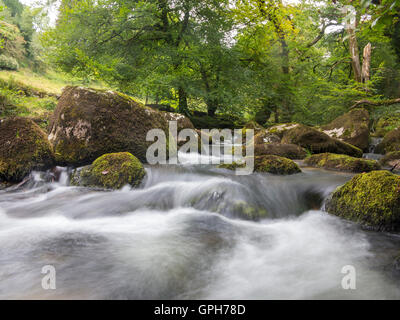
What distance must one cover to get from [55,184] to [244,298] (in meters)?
4.23

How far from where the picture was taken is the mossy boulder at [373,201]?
2.68 metres

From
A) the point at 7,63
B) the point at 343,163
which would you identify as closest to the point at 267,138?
the point at 343,163

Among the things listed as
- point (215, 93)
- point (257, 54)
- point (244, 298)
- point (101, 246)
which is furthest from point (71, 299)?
point (257, 54)

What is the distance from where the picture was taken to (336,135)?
8484 mm

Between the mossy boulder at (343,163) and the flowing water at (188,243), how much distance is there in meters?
1.03

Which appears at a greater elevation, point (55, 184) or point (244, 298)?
point (55, 184)

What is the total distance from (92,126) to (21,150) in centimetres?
133

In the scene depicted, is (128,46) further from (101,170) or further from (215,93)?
(101,170)

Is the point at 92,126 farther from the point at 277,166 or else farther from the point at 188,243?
the point at 277,166

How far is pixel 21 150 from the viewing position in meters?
4.56

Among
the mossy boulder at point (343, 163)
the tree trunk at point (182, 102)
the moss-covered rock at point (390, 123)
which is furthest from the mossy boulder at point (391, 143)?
the tree trunk at point (182, 102)

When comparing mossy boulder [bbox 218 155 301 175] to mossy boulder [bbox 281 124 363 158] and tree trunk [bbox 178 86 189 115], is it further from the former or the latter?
tree trunk [bbox 178 86 189 115]

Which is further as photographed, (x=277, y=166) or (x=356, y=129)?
(x=356, y=129)

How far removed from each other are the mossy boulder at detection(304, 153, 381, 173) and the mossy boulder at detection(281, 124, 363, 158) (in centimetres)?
134
